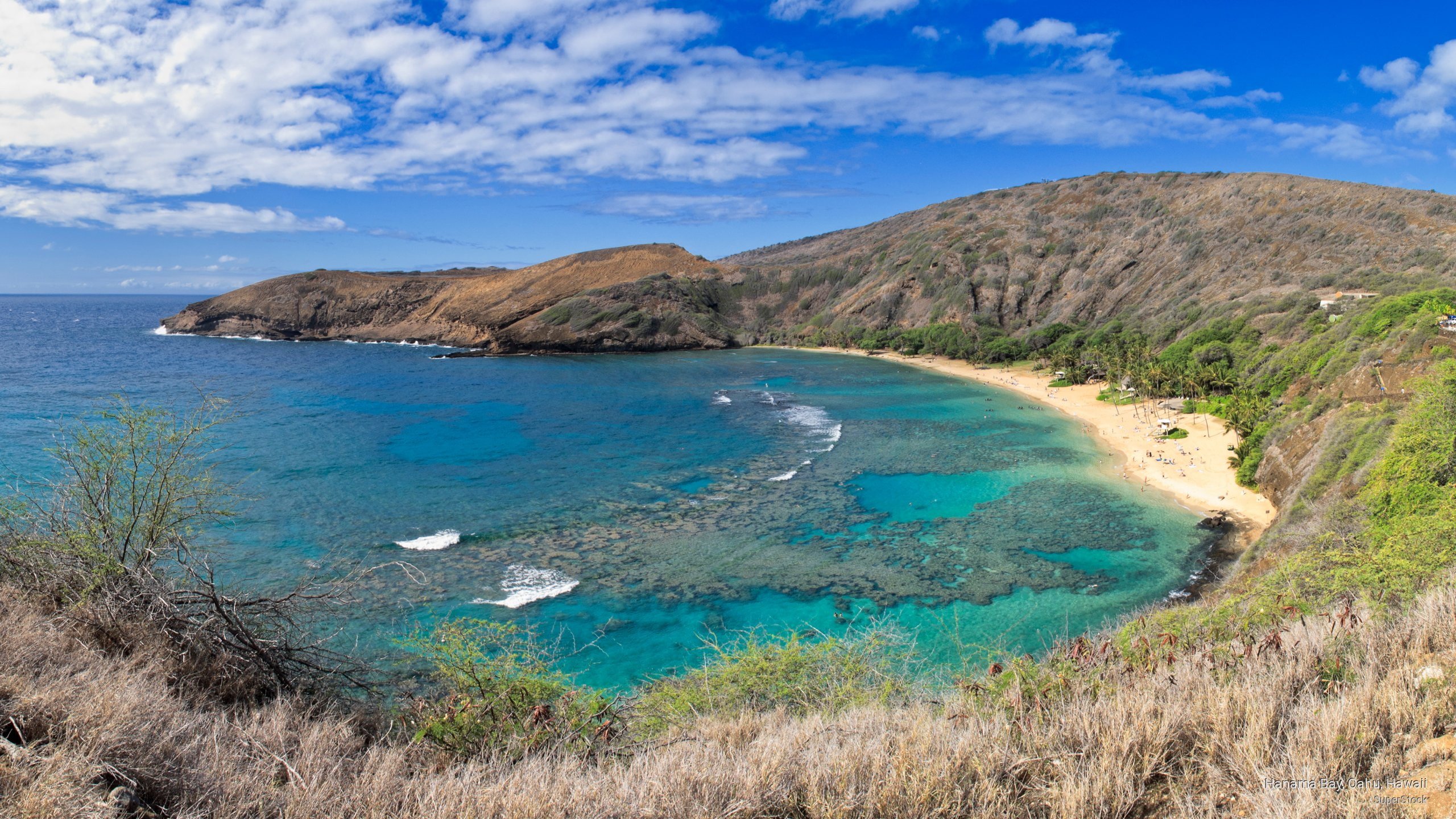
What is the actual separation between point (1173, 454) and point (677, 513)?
29.9 meters

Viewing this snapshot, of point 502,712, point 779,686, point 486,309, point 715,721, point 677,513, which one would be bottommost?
point 677,513

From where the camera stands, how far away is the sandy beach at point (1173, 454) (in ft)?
104

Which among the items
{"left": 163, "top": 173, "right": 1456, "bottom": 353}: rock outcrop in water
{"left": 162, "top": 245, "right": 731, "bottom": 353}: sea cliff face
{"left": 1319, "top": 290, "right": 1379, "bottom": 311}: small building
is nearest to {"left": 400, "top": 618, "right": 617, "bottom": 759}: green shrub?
{"left": 1319, "top": 290, "right": 1379, "bottom": 311}: small building

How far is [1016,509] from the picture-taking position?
106 feet

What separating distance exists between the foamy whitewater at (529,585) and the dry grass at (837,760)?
47.8 ft

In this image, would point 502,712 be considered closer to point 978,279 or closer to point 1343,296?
point 1343,296

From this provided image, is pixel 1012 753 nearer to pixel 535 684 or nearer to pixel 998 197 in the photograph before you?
pixel 535 684

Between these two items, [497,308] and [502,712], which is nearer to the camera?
[502,712]

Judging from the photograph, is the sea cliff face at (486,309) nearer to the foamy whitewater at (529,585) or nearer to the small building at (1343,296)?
the small building at (1343,296)

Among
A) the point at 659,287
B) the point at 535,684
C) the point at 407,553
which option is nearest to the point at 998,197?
the point at 659,287

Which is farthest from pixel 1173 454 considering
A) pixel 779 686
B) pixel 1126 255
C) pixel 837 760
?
pixel 1126 255

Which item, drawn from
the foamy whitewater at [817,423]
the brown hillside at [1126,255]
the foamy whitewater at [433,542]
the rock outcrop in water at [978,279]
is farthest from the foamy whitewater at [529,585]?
the brown hillside at [1126,255]

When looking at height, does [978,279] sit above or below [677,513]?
above

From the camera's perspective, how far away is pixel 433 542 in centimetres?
2742
